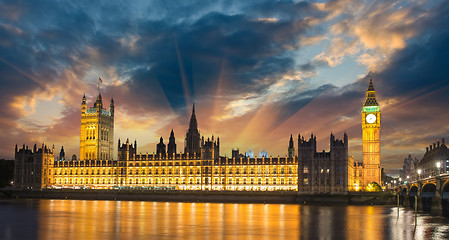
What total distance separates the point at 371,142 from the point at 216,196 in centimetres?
6652

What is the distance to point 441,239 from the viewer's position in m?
58.9

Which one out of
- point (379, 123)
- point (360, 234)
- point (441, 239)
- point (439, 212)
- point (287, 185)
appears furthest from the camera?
point (379, 123)

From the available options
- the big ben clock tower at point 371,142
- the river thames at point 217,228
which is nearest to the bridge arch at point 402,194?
the big ben clock tower at point 371,142

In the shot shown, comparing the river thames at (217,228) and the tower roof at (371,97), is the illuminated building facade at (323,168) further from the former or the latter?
the river thames at (217,228)

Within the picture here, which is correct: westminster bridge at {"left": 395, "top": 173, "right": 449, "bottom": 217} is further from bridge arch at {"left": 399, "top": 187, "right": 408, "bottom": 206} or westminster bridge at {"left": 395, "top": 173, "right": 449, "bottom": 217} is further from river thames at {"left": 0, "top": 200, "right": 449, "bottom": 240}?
river thames at {"left": 0, "top": 200, "right": 449, "bottom": 240}

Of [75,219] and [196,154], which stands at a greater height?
[196,154]

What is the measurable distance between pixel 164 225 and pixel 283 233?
746 inches

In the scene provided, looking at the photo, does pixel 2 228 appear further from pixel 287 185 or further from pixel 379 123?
pixel 379 123

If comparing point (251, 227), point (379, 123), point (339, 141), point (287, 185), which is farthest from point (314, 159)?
point (251, 227)

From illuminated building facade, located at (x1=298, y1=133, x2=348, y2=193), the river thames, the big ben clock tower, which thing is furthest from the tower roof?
the river thames

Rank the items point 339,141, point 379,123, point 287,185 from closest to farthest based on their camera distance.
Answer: point 339,141, point 287,185, point 379,123

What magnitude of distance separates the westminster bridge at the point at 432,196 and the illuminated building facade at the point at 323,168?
1933 centimetres

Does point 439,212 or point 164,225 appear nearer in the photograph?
point 164,225

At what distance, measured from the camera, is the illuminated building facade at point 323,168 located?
516ft
